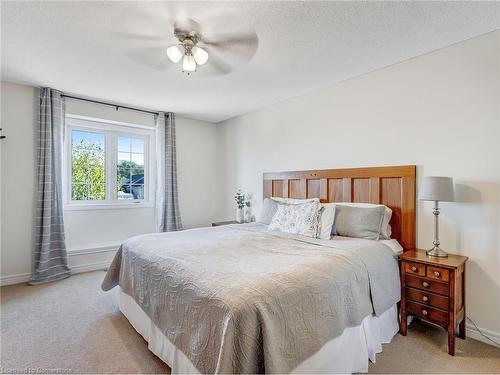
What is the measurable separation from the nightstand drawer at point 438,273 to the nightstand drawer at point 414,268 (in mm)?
39

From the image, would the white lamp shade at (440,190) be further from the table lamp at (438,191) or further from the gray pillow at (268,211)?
the gray pillow at (268,211)

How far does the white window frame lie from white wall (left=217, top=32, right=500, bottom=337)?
8.96 feet

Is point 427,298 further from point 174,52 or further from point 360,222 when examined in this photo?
point 174,52

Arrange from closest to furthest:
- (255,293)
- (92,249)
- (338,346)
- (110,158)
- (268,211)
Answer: (255,293), (338,346), (268,211), (92,249), (110,158)

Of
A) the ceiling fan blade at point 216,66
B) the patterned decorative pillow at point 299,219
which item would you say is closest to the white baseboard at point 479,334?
the patterned decorative pillow at point 299,219

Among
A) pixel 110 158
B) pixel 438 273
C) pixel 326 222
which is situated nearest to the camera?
pixel 438 273

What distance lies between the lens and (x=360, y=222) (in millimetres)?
2404

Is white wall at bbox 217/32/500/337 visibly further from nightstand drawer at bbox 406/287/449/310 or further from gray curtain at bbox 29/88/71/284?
gray curtain at bbox 29/88/71/284

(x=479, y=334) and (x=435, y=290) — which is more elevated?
(x=435, y=290)

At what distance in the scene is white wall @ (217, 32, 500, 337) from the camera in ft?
6.59

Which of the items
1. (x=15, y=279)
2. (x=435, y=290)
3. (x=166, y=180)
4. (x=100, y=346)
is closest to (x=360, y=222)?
(x=435, y=290)

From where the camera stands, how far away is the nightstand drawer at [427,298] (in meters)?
1.89

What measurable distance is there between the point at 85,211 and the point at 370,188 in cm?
380

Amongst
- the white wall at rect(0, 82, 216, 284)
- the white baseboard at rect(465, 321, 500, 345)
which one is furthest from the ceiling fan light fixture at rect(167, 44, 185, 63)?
the white baseboard at rect(465, 321, 500, 345)
